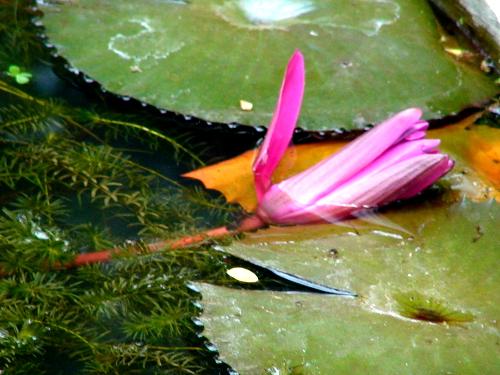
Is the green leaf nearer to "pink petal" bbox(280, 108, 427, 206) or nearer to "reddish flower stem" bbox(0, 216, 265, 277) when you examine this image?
"reddish flower stem" bbox(0, 216, 265, 277)

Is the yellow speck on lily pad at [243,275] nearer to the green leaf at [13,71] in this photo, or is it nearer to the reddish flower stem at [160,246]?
the reddish flower stem at [160,246]

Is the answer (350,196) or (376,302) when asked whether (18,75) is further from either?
(376,302)

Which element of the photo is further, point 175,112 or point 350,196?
point 175,112

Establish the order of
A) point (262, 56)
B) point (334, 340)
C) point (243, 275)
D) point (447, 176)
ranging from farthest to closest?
1. point (262, 56)
2. point (447, 176)
3. point (243, 275)
4. point (334, 340)

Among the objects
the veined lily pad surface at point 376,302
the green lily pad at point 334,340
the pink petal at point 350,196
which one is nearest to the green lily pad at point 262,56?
the pink petal at point 350,196

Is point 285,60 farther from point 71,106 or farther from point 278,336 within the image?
point 278,336

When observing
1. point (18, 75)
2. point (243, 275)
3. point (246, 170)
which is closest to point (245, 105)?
point (246, 170)

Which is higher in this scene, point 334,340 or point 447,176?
point 447,176

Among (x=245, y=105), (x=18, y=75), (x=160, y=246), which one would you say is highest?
(x=245, y=105)
